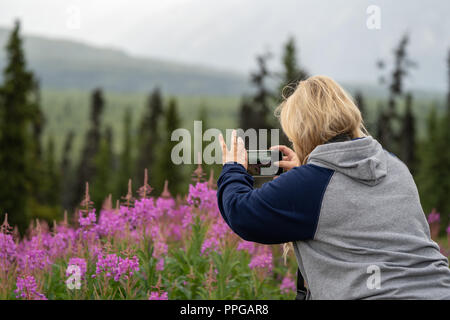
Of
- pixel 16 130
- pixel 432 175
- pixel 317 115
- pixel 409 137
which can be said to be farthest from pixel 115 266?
pixel 409 137

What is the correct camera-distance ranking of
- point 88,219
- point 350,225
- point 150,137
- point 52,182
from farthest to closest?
1. point 150,137
2. point 52,182
3. point 88,219
4. point 350,225

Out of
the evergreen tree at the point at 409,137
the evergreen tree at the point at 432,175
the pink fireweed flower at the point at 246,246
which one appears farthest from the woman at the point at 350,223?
the evergreen tree at the point at 409,137

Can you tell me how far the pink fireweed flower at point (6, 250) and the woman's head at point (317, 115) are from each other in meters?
3.17

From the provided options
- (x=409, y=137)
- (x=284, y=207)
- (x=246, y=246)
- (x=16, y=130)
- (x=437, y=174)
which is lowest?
(x=437, y=174)

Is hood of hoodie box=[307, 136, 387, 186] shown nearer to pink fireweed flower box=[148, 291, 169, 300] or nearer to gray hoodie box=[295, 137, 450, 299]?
gray hoodie box=[295, 137, 450, 299]

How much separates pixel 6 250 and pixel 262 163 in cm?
294

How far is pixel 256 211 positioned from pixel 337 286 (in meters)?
0.58

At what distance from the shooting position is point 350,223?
2.62m

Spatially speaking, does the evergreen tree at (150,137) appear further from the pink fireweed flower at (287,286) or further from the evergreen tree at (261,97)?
the pink fireweed flower at (287,286)

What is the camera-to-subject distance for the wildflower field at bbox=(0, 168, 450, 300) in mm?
4578

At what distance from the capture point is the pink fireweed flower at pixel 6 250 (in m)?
4.74

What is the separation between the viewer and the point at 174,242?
24.2ft

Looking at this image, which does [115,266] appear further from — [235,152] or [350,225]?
[350,225]
